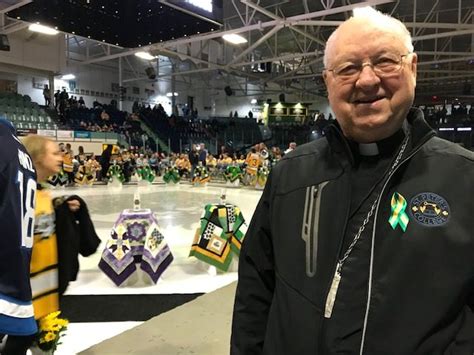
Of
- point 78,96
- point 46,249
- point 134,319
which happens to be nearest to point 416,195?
point 46,249

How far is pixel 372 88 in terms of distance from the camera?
3.63ft

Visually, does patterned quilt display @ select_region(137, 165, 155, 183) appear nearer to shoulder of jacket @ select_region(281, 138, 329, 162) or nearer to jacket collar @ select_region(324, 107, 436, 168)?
shoulder of jacket @ select_region(281, 138, 329, 162)

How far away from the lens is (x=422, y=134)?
1.10 meters

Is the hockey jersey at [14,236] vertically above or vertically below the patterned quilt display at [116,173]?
above

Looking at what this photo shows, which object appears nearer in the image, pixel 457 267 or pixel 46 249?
pixel 457 267

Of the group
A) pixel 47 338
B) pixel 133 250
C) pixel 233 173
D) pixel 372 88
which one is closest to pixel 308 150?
pixel 372 88

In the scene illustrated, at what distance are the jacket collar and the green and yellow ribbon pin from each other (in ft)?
0.41

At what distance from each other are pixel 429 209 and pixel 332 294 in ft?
1.01

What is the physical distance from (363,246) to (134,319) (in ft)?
9.02

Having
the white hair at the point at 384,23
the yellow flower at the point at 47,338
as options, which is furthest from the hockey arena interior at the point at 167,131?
the white hair at the point at 384,23

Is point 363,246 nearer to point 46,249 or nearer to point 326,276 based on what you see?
point 326,276

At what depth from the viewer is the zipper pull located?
1059 mm

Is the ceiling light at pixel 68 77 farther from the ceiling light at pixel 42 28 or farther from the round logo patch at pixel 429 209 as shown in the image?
the round logo patch at pixel 429 209

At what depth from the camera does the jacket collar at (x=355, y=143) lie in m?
1.10
